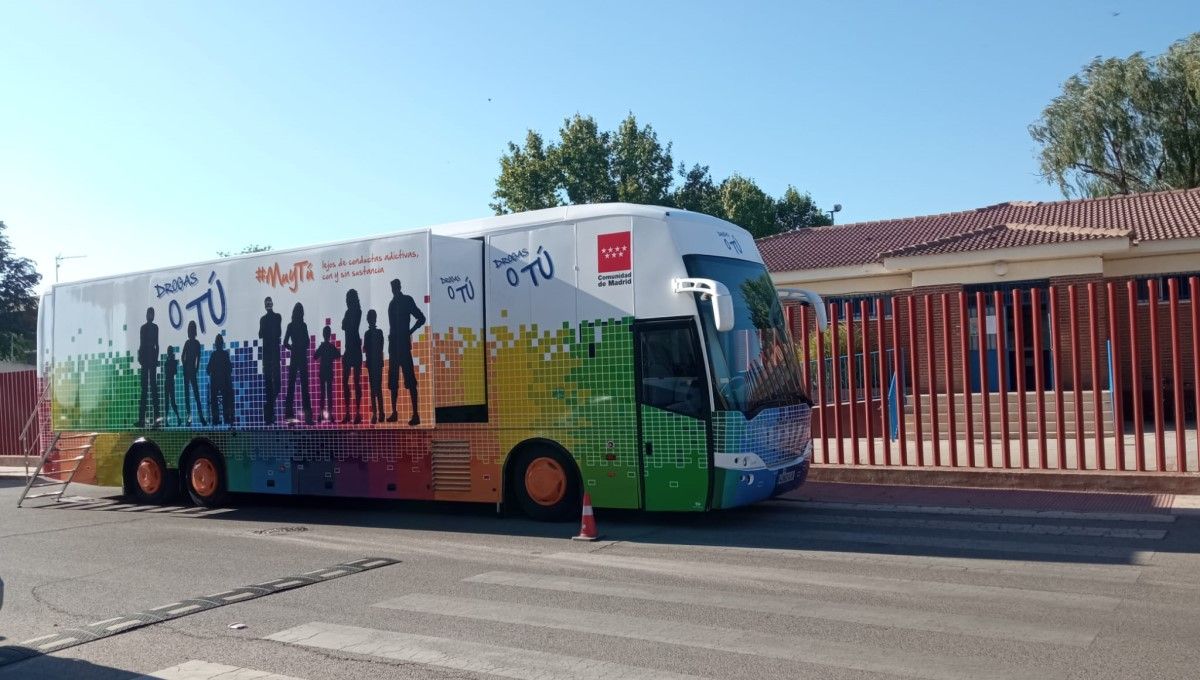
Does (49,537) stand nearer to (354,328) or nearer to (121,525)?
(121,525)

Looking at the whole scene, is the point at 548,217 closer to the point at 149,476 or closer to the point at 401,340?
the point at 401,340

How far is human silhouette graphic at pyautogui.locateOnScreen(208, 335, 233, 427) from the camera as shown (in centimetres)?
1381

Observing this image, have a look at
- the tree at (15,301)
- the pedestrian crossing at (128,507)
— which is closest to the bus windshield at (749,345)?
the pedestrian crossing at (128,507)

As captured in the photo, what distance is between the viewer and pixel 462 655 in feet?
20.7

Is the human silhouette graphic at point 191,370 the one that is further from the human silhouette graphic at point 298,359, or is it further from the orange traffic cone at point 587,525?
the orange traffic cone at point 587,525

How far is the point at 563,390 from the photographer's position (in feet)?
37.1

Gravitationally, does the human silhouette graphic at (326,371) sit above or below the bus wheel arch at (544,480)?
above

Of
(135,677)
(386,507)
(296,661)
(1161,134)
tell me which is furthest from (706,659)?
(1161,134)

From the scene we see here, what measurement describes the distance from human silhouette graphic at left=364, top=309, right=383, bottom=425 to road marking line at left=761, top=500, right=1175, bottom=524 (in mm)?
4973

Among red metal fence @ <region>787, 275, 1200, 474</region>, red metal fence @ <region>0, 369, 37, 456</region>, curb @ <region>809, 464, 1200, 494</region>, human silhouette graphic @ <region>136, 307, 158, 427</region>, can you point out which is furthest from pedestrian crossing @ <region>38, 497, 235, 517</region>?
red metal fence @ <region>0, 369, 37, 456</region>

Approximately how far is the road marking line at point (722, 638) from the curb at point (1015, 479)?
766cm

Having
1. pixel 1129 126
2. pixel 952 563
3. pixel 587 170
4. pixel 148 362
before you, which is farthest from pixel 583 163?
pixel 952 563

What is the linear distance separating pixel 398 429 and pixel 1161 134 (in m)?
33.1

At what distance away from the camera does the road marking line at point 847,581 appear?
24.1 feet
